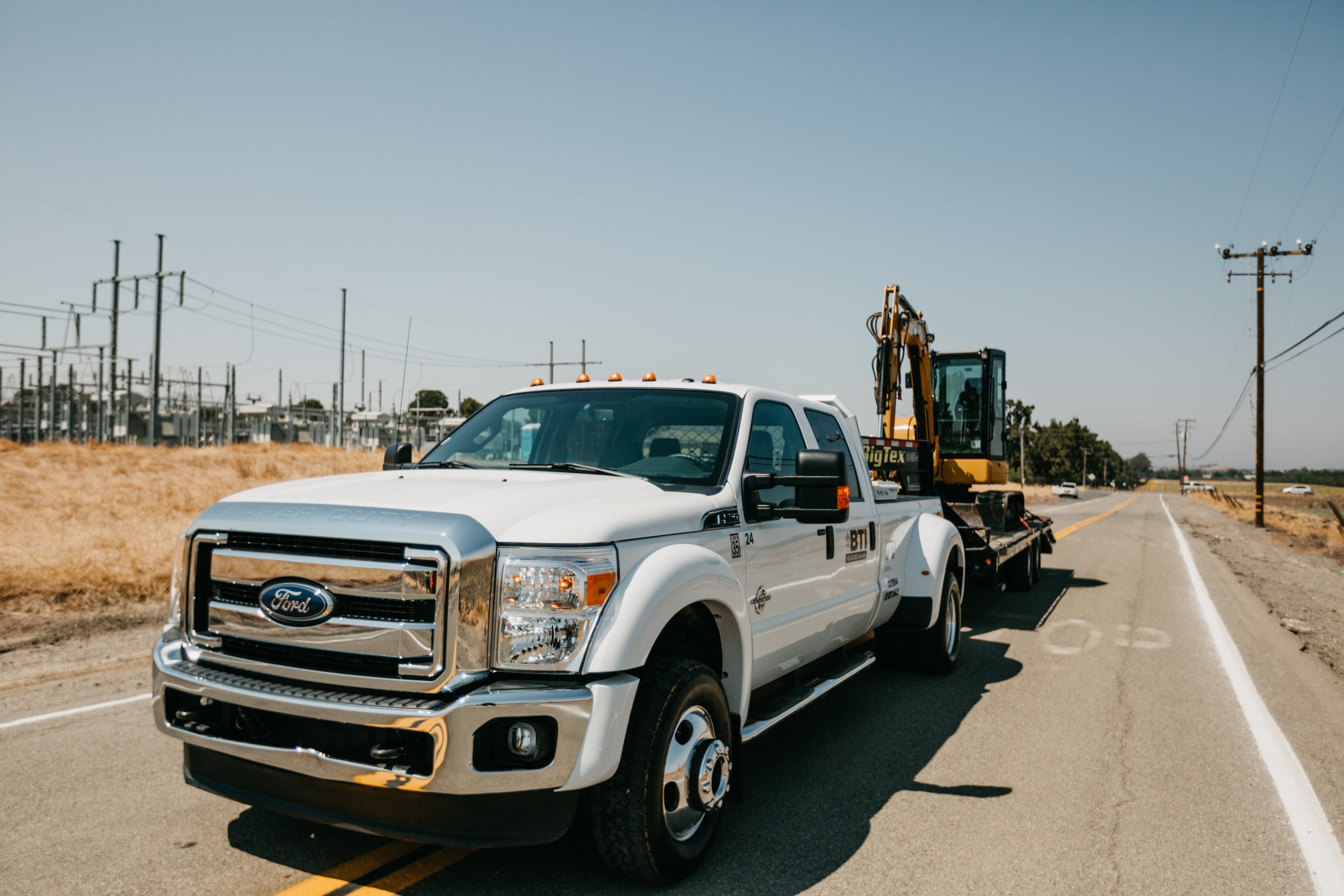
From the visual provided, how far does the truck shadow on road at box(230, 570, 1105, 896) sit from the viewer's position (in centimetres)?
351

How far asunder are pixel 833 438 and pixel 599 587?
9.92ft

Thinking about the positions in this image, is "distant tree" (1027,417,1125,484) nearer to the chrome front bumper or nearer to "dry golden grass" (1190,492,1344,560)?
"dry golden grass" (1190,492,1344,560)

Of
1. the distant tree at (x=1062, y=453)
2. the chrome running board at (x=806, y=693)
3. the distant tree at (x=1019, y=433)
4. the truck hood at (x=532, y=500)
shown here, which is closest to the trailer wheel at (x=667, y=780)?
the chrome running board at (x=806, y=693)

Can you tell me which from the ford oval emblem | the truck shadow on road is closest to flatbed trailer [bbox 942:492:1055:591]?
the truck shadow on road

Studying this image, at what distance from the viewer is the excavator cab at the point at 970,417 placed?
45.3ft

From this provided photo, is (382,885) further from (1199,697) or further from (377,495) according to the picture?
(1199,697)

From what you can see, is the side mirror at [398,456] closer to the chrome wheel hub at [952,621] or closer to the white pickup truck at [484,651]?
the white pickup truck at [484,651]

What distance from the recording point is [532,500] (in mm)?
3330

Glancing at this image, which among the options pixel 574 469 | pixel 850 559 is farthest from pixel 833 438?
pixel 574 469

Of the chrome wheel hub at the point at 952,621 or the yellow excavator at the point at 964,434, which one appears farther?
the yellow excavator at the point at 964,434

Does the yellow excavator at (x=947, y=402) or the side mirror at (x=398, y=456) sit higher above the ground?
the yellow excavator at (x=947, y=402)

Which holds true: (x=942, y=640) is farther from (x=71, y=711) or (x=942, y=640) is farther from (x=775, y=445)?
(x=71, y=711)

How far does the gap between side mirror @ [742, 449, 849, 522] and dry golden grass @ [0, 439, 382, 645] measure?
6.94 metres

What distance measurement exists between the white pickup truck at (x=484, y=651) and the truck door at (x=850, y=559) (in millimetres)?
1056
